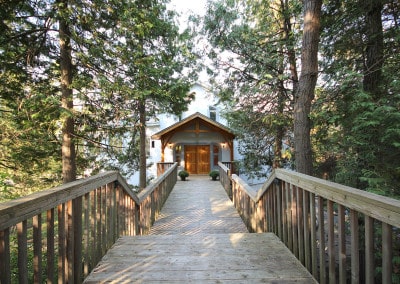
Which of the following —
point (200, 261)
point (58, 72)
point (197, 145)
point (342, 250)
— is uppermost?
point (58, 72)

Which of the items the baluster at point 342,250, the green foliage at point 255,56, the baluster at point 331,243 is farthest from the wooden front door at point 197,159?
the baluster at point 342,250

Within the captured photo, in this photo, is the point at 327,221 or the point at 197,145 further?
the point at 197,145

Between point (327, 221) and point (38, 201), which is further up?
point (38, 201)

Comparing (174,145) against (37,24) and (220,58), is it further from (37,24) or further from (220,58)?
(37,24)

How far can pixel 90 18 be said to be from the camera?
582 cm

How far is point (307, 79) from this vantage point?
4.66 m

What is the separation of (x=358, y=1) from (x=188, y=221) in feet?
19.6

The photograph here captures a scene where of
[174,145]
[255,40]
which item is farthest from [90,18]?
[174,145]

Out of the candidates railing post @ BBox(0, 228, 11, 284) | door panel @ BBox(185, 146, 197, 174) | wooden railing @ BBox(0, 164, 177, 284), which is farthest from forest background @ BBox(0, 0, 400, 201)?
door panel @ BBox(185, 146, 197, 174)

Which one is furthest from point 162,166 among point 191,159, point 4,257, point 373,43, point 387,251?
point 387,251

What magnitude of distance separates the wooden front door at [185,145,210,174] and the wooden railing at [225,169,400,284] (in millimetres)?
13728

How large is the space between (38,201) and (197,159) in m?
16.6

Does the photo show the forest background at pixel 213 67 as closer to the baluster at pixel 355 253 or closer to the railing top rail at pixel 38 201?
the baluster at pixel 355 253

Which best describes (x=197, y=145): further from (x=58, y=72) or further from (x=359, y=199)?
(x=359, y=199)
